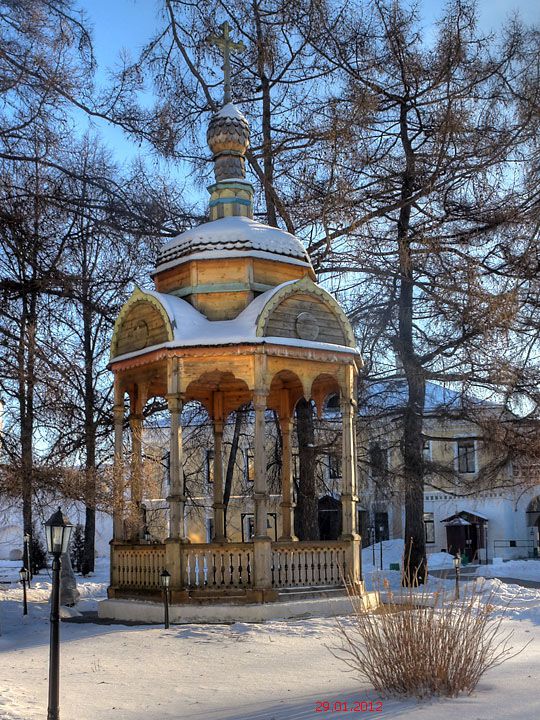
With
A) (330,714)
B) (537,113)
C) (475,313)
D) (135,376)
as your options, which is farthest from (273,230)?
(330,714)

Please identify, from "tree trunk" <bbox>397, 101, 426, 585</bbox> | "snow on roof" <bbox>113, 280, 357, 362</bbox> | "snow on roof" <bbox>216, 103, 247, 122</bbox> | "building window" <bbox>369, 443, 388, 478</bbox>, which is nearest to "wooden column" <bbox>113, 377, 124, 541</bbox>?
"snow on roof" <bbox>113, 280, 357, 362</bbox>

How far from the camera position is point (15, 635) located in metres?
13.0

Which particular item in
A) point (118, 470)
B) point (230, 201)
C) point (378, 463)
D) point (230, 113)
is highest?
point (230, 113)

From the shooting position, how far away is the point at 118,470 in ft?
48.1

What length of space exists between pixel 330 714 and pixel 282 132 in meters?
15.7

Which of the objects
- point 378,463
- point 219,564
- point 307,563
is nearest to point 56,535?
point 219,564

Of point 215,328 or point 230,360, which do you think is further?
point 215,328

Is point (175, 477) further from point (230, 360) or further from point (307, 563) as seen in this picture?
point (307, 563)

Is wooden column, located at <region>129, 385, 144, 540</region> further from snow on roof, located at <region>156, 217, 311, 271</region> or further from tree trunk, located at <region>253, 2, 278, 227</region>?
tree trunk, located at <region>253, 2, 278, 227</region>

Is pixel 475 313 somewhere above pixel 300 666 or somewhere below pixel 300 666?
above

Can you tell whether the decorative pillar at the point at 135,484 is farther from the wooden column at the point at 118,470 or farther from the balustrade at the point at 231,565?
the balustrade at the point at 231,565

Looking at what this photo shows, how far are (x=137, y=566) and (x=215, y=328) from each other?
153 inches

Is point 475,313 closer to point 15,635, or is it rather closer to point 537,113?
point 537,113

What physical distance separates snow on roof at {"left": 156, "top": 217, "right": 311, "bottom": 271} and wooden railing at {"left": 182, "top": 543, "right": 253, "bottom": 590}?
4513 millimetres
